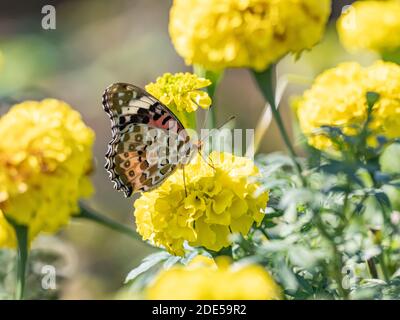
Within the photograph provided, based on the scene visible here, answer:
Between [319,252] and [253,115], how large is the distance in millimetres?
1900

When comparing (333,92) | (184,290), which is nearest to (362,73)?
(333,92)

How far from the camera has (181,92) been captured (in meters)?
1.53

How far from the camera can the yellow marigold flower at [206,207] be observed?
1.38 meters

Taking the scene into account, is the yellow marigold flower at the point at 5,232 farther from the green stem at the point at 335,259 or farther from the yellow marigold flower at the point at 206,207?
the green stem at the point at 335,259

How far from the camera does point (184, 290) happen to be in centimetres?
91

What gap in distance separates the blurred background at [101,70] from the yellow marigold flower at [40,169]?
1.24 metres

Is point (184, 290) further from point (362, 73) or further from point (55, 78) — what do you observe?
point (55, 78)

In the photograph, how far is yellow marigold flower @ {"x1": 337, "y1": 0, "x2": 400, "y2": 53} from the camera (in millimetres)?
1975

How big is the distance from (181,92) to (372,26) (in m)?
0.69

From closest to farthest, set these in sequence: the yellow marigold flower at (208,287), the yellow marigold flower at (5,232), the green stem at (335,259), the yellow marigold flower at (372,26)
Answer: the yellow marigold flower at (208,287) < the green stem at (335,259) < the yellow marigold flower at (5,232) < the yellow marigold flower at (372,26)

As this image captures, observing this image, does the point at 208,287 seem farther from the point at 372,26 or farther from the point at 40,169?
the point at 372,26

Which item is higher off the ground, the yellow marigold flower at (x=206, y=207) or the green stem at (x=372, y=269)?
the yellow marigold flower at (x=206, y=207)

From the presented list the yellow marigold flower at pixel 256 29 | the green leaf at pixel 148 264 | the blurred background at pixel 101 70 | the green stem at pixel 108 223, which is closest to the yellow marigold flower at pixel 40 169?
the green stem at pixel 108 223

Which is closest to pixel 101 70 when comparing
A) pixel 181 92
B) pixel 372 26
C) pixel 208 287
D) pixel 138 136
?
pixel 372 26
